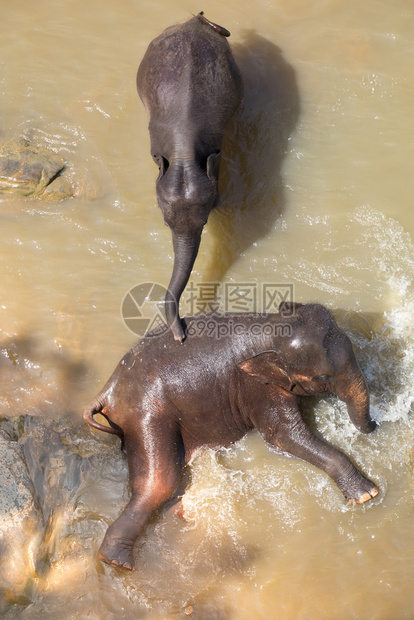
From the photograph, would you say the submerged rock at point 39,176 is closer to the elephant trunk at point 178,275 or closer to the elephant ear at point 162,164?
the elephant ear at point 162,164

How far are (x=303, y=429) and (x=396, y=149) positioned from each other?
3786mm

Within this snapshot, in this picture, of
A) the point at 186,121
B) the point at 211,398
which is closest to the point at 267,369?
the point at 211,398

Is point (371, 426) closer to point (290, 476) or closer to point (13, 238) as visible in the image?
point (290, 476)

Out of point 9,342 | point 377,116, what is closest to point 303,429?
point 9,342

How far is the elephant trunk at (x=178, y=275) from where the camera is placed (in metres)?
6.96

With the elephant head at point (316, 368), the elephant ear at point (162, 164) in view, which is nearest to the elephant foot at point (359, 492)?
the elephant head at point (316, 368)

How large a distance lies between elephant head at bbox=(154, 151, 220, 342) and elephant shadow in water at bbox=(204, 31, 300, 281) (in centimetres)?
103

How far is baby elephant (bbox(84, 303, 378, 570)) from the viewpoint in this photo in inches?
264

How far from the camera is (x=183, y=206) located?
679 cm

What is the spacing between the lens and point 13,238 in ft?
26.7

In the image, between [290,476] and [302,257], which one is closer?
[290,476]

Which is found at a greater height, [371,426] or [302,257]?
[302,257]

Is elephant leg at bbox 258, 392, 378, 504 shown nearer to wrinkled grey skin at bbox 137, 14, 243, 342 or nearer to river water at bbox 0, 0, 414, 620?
river water at bbox 0, 0, 414, 620

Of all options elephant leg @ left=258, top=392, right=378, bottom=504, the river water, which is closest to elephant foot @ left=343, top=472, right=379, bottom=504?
elephant leg @ left=258, top=392, right=378, bottom=504
